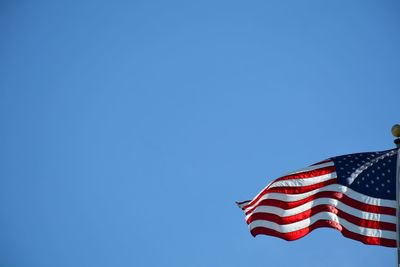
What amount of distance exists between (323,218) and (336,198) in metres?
0.67

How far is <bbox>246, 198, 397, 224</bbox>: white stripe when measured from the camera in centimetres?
1234

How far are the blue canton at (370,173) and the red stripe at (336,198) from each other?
0.32m

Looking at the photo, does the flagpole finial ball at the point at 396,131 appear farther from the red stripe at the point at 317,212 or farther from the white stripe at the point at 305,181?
the red stripe at the point at 317,212

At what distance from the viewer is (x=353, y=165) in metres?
13.1

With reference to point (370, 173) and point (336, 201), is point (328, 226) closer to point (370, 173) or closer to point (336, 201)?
point (336, 201)

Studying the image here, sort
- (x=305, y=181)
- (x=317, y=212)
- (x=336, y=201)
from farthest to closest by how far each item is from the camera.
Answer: (x=305, y=181), (x=317, y=212), (x=336, y=201)

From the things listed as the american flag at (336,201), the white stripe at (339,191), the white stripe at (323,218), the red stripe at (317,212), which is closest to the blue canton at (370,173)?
the american flag at (336,201)

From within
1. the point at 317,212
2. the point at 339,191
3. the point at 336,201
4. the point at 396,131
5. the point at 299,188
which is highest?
the point at 396,131

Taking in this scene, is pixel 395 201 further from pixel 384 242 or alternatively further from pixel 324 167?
pixel 324 167

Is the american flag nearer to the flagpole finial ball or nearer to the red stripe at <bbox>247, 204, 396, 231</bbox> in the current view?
the red stripe at <bbox>247, 204, 396, 231</bbox>

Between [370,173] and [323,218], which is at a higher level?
[370,173]

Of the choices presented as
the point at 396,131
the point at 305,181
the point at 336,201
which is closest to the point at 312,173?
the point at 305,181

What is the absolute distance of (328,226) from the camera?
42.6 feet

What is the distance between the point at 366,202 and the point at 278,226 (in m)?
2.51
